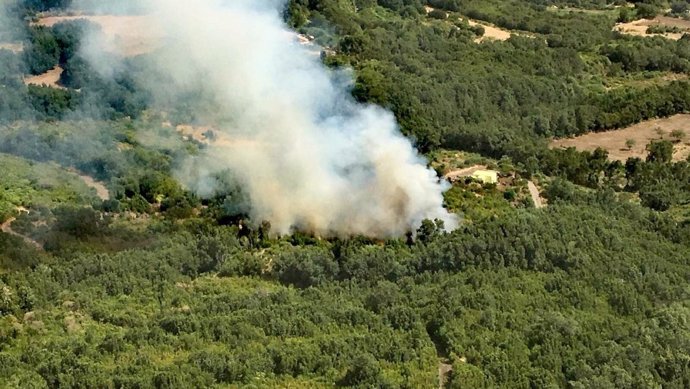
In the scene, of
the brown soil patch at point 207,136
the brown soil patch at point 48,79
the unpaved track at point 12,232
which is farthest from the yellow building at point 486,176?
the brown soil patch at point 48,79

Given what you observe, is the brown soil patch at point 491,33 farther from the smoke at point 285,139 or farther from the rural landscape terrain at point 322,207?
the smoke at point 285,139

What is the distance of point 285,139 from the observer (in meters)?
43.5

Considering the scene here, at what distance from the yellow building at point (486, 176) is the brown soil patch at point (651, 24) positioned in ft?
117

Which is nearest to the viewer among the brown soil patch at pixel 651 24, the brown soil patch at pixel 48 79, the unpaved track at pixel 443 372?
the unpaved track at pixel 443 372

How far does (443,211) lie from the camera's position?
42.4 m

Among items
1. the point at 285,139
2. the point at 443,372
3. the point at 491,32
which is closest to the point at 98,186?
the point at 285,139

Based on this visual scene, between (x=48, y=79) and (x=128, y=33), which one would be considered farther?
(x=48, y=79)

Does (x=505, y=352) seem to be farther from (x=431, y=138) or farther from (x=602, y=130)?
(x=602, y=130)

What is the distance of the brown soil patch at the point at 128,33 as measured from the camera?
48.2 meters

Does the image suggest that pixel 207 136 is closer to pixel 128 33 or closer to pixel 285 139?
pixel 128 33

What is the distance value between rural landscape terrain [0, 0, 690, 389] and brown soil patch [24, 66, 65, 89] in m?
0.16

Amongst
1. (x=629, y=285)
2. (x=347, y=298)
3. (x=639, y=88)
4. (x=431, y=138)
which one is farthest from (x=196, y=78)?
(x=639, y=88)

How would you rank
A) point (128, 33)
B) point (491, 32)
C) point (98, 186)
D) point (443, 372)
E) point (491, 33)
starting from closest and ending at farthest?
point (443, 372), point (98, 186), point (128, 33), point (491, 33), point (491, 32)

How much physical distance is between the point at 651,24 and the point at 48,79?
50781mm
